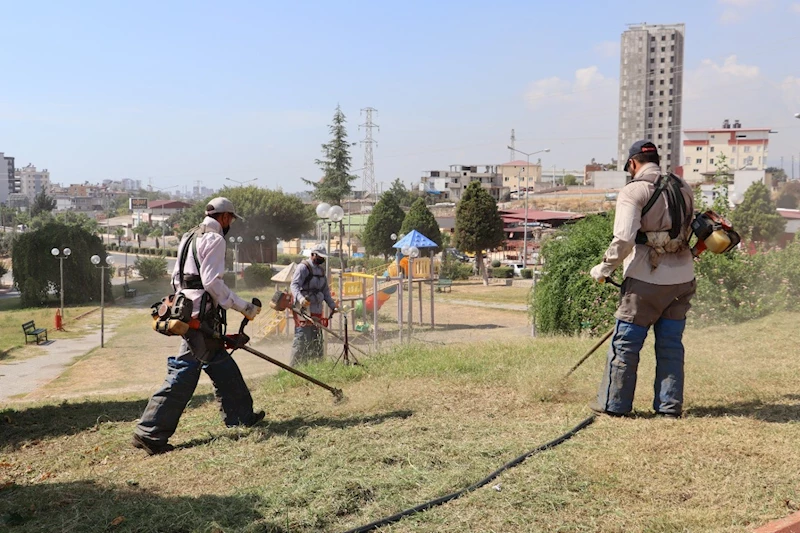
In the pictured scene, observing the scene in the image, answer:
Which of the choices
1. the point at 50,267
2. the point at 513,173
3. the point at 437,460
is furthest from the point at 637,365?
A: the point at 513,173

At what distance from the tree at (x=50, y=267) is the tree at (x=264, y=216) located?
25.6m

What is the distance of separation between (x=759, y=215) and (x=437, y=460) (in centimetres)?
3544

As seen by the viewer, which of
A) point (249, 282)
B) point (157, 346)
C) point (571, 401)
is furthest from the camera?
point (249, 282)

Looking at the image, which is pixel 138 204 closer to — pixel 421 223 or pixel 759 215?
pixel 421 223

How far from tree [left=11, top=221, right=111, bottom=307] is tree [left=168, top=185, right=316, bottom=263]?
2562cm

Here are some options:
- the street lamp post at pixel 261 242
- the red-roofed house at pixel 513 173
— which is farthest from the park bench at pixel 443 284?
the red-roofed house at pixel 513 173

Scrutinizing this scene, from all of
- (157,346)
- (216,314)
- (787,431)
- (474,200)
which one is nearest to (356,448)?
(216,314)

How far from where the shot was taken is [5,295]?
4862 centimetres

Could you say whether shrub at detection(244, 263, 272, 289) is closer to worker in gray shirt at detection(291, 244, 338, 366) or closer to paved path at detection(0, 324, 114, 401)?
paved path at detection(0, 324, 114, 401)

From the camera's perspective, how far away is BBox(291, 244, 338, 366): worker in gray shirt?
1060 centimetres

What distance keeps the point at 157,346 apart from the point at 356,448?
59.5 feet

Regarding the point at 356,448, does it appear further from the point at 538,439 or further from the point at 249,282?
the point at 249,282

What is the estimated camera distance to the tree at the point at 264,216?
216 ft

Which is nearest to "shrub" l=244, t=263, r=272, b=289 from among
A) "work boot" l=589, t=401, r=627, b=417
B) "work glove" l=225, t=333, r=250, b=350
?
"work glove" l=225, t=333, r=250, b=350
